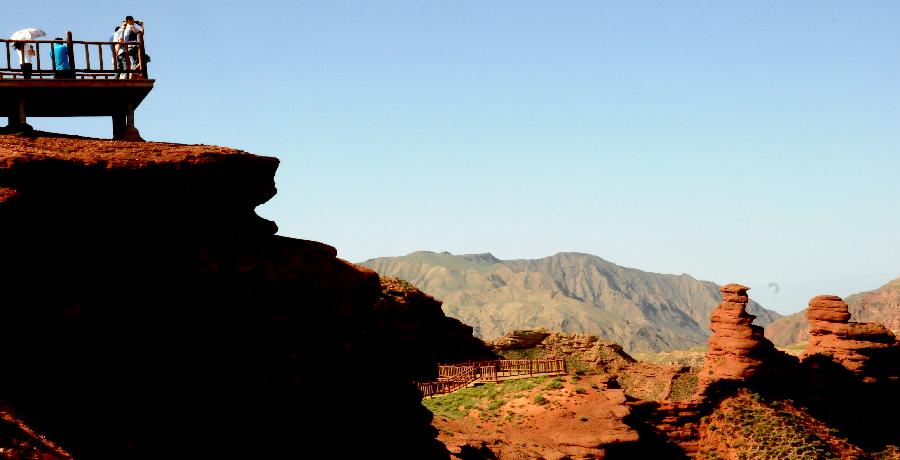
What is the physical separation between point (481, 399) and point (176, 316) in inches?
1200

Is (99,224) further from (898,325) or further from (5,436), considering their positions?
(898,325)

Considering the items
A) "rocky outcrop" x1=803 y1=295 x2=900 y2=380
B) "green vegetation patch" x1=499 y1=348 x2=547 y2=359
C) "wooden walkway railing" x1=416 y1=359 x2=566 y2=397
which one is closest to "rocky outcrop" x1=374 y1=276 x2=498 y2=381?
"wooden walkway railing" x1=416 y1=359 x2=566 y2=397

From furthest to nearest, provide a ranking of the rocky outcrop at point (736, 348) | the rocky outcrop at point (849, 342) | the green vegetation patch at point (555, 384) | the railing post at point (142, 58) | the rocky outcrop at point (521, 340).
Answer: the rocky outcrop at point (521, 340)
the rocky outcrop at point (849, 342)
the rocky outcrop at point (736, 348)
the green vegetation patch at point (555, 384)
the railing post at point (142, 58)

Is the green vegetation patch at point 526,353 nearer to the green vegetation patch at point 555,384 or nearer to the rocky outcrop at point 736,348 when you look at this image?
the green vegetation patch at point 555,384

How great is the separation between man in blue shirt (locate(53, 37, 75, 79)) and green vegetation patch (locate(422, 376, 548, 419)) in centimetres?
2777

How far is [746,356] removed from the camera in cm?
5003

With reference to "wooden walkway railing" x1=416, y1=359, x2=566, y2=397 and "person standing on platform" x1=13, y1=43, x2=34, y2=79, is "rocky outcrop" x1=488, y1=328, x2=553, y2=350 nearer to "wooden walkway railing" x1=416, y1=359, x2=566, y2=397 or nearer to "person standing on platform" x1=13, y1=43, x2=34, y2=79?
"wooden walkway railing" x1=416, y1=359, x2=566, y2=397

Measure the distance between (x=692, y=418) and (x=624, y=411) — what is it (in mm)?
5812

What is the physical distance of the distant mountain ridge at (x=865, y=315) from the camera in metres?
166

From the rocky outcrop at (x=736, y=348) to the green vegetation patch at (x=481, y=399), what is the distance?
30.4 feet

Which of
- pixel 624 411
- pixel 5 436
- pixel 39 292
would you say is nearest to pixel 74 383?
pixel 39 292

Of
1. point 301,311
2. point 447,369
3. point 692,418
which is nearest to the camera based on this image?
point 301,311

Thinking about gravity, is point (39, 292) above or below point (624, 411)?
above

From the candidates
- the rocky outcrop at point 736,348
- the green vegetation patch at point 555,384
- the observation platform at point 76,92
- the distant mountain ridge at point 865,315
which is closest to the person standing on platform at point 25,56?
the observation platform at point 76,92
